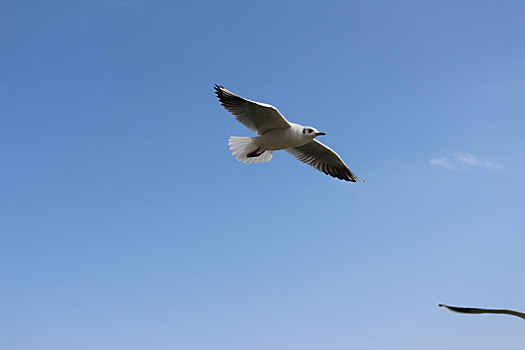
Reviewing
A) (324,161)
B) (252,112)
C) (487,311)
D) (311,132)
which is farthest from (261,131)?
(487,311)

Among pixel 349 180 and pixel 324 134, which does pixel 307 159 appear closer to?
pixel 349 180

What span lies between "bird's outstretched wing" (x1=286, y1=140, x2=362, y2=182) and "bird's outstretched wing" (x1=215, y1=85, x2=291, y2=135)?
1.57m

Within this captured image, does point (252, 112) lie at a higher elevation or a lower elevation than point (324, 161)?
lower

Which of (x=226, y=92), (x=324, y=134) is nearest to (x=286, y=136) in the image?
(x=324, y=134)

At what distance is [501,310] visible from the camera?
2.72 ft

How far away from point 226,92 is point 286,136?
110 centimetres

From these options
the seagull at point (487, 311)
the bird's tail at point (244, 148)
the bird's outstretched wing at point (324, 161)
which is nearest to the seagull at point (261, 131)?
the bird's tail at point (244, 148)

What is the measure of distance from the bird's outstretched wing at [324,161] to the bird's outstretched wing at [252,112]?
157 centimetres

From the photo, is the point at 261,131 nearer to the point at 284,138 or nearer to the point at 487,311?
the point at 284,138

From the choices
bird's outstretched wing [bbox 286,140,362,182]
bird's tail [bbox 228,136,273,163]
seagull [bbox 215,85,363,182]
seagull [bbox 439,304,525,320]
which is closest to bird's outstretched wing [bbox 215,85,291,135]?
seagull [bbox 215,85,363,182]

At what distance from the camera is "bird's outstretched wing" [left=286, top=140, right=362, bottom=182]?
9.20m

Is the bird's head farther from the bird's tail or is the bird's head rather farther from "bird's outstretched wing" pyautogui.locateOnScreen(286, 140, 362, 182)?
"bird's outstretched wing" pyautogui.locateOnScreen(286, 140, 362, 182)

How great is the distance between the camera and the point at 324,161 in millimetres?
9391

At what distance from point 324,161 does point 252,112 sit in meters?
2.33
